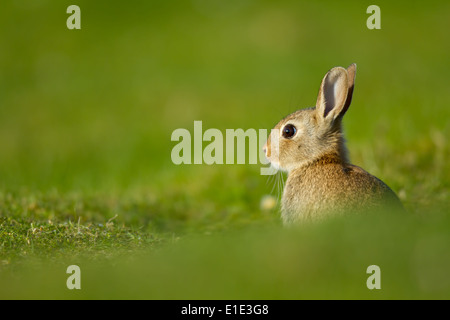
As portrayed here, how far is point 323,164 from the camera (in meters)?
8.12

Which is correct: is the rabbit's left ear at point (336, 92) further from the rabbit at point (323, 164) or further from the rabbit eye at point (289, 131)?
the rabbit eye at point (289, 131)

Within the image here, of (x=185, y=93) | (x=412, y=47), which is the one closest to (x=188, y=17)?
(x=185, y=93)

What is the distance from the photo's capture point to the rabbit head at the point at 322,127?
27.1 feet

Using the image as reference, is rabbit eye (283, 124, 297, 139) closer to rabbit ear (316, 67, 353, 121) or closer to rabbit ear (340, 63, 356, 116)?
rabbit ear (316, 67, 353, 121)

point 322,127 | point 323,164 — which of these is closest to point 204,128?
point 322,127

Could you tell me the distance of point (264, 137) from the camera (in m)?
10.0

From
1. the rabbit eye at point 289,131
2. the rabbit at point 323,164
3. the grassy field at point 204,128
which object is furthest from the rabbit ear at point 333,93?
the grassy field at point 204,128

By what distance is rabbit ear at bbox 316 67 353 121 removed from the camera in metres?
8.20

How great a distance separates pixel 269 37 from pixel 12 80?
9.72 m

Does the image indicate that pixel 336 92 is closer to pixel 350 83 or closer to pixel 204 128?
pixel 350 83

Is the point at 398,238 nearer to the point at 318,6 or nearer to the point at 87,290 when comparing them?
the point at 87,290

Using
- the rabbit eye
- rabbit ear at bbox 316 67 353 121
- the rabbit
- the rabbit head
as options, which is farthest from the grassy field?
rabbit ear at bbox 316 67 353 121

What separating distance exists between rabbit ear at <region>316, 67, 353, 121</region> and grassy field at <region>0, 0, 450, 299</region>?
176cm
